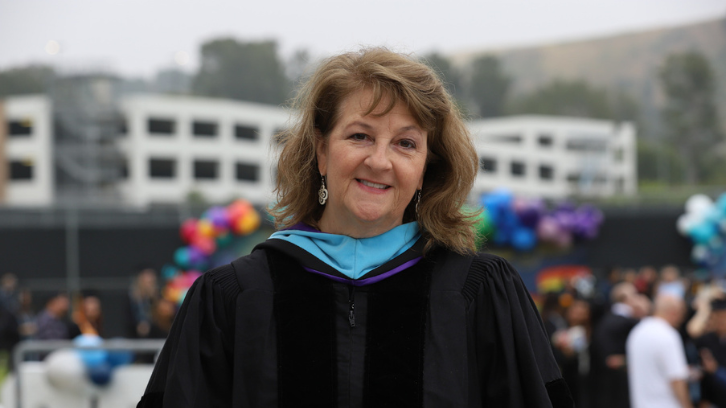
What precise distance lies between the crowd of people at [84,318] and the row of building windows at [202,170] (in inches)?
1511

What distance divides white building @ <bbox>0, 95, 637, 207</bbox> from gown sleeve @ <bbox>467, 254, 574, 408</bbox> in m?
43.4

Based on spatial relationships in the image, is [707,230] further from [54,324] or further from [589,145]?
[589,145]

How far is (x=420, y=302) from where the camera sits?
1984 millimetres

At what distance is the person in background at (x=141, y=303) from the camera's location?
373 inches

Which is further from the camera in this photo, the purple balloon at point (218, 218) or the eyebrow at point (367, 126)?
the purple balloon at point (218, 218)

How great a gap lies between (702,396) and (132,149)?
149 ft

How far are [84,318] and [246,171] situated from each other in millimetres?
42966

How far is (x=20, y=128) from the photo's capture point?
158ft

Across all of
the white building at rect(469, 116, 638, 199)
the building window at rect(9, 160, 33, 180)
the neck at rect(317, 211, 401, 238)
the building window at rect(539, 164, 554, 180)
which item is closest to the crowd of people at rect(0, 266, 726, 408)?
the neck at rect(317, 211, 401, 238)

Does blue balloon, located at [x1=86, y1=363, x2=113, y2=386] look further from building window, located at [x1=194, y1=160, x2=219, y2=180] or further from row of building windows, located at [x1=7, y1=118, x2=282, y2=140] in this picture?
building window, located at [x1=194, y1=160, x2=219, y2=180]

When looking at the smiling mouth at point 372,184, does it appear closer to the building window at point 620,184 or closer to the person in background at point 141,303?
the person in background at point 141,303

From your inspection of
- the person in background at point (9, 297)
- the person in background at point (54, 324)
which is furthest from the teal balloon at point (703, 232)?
the person in background at point (9, 297)

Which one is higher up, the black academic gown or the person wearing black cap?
the black academic gown

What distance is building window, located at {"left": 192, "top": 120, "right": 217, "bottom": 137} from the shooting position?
5016 cm
